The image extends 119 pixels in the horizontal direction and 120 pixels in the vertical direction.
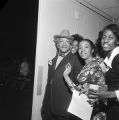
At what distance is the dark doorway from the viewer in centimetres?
243

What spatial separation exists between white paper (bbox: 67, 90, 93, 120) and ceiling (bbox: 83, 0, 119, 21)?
1534mm

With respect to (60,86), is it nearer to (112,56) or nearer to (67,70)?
(67,70)

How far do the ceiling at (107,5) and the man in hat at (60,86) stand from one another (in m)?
0.89

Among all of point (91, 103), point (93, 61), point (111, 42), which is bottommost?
point (91, 103)

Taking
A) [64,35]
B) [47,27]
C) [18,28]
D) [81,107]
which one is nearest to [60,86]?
[81,107]

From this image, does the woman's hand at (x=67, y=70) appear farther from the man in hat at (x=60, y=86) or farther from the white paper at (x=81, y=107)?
the white paper at (x=81, y=107)

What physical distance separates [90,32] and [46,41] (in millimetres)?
1030

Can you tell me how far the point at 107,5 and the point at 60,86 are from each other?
5.05ft

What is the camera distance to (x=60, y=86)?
7.22 feet

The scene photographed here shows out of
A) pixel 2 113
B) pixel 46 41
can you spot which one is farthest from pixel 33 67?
pixel 2 113

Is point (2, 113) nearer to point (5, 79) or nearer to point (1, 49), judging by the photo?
point (5, 79)

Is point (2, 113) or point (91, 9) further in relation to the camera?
point (91, 9)

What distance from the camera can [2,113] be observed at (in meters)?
2.82

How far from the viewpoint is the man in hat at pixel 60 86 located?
217cm
